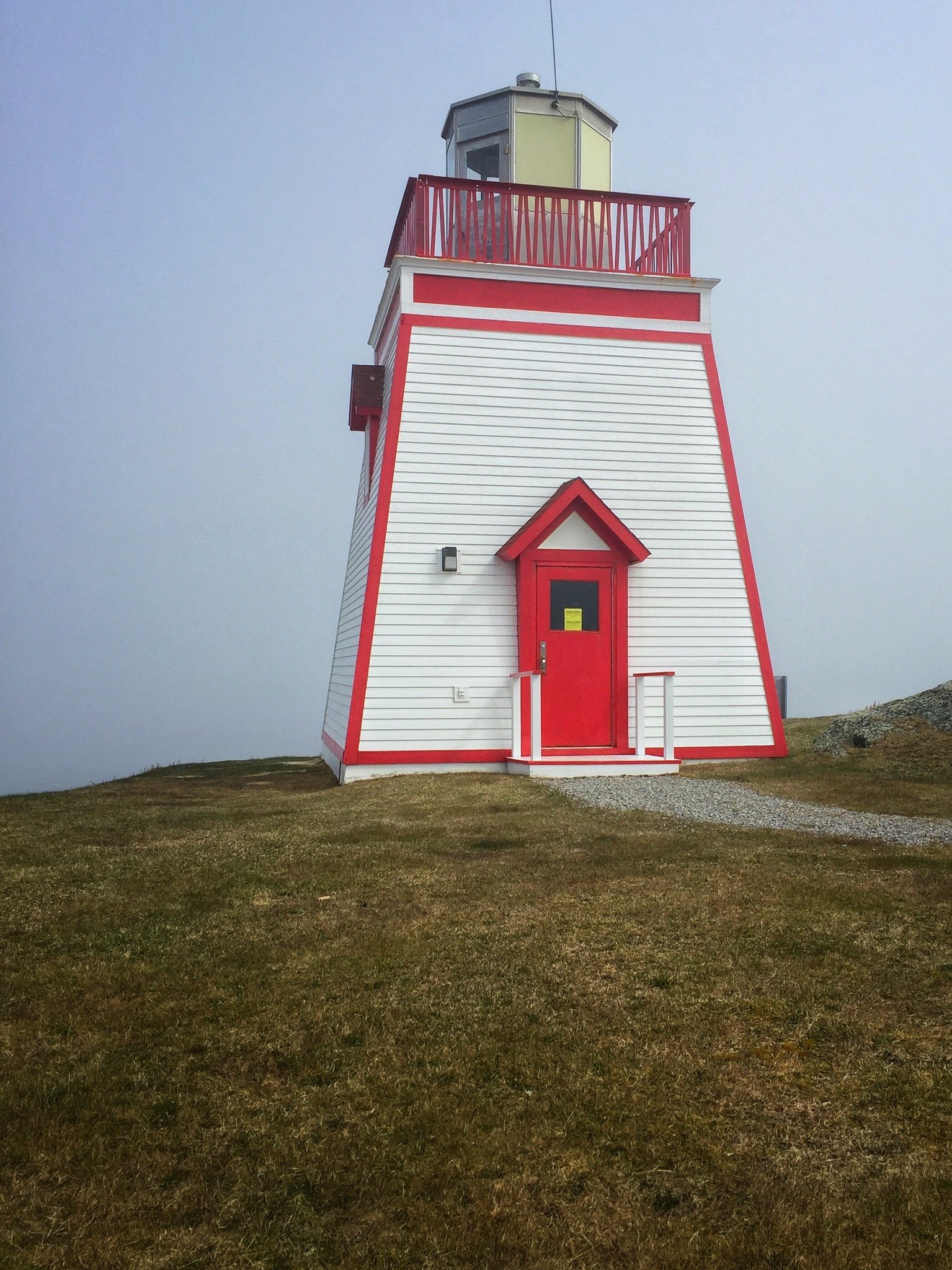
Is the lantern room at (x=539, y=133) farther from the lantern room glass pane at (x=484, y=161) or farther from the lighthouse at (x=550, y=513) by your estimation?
the lighthouse at (x=550, y=513)

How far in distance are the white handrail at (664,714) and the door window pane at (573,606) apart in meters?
0.98

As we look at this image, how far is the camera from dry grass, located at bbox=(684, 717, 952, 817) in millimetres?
10727

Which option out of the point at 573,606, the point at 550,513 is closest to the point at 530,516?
the point at 550,513

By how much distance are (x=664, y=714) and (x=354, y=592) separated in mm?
5107

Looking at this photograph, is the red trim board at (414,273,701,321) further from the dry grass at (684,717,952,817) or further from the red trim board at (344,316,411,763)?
the dry grass at (684,717,952,817)

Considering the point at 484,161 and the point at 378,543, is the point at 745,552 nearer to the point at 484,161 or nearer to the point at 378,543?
the point at 378,543

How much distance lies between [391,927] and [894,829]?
4937 mm

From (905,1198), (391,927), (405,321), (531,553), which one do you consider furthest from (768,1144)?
(405,321)

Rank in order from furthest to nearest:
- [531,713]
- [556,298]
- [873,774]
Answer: [556,298]
[531,713]
[873,774]

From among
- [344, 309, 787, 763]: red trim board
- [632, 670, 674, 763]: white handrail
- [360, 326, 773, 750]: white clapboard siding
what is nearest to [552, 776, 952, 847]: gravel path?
[632, 670, 674, 763]: white handrail

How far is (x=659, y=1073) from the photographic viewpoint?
388cm

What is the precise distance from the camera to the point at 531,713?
13.3m

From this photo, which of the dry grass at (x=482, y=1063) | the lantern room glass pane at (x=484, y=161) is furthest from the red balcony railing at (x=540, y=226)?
the dry grass at (x=482, y=1063)

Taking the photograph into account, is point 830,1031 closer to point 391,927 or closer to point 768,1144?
point 768,1144
